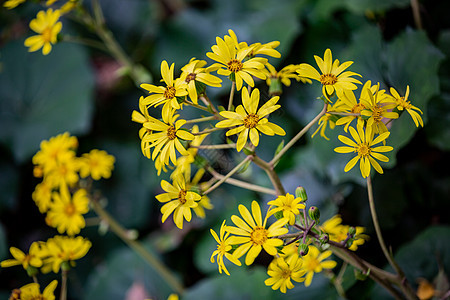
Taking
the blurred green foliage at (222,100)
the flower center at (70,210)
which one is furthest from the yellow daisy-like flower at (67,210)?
the blurred green foliage at (222,100)

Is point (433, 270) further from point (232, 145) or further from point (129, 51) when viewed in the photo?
point (129, 51)

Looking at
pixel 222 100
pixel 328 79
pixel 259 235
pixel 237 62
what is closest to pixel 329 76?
pixel 328 79

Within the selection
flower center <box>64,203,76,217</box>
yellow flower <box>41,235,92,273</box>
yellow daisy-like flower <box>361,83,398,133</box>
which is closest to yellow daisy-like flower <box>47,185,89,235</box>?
flower center <box>64,203,76,217</box>

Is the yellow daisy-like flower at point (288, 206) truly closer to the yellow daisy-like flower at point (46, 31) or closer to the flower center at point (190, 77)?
the flower center at point (190, 77)

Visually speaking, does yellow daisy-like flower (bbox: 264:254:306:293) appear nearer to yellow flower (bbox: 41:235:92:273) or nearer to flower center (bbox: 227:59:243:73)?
flower center (bbox: 227:59:243:73)

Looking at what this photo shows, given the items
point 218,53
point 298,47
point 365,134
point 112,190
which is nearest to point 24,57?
point 112,190

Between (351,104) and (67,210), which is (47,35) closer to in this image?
(67,210)

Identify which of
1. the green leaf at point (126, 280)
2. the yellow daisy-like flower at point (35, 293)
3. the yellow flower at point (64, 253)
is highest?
the yellow flower at point (64, 253)
